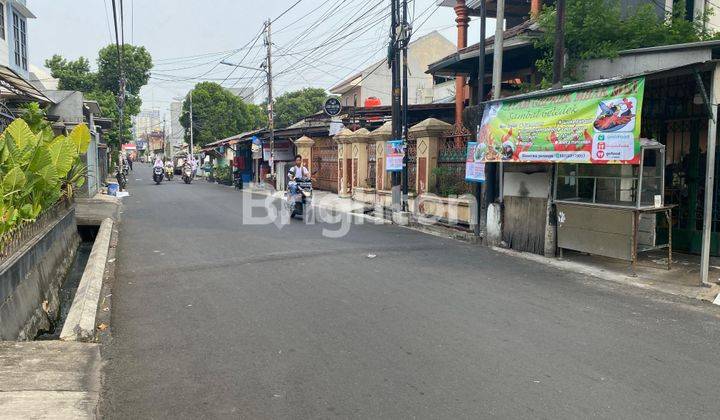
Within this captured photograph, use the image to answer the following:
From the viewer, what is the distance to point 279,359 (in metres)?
4.68

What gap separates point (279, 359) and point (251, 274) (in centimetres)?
351

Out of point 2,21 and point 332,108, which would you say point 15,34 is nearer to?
point 2,21

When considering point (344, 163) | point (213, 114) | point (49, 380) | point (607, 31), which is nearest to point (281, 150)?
point (344, 163)

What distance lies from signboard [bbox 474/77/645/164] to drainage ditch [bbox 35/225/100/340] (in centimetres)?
770

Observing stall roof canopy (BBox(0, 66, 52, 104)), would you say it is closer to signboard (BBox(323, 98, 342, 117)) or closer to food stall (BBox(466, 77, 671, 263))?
food stall (BBox(466, 77, 671, 263))

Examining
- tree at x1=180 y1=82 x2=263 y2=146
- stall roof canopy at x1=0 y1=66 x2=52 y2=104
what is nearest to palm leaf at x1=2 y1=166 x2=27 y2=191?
stall roof canopy at x1=0 y1=66 x2=52 y2=104

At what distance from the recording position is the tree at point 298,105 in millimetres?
58781

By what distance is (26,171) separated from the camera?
8.13 metres

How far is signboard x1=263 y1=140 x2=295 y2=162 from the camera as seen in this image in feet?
102

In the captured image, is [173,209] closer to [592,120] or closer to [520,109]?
[520,109]

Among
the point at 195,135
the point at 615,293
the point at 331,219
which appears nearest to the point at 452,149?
the point at 331,219

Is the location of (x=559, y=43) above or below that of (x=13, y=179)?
above

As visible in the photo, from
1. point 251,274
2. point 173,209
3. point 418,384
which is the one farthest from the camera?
point 173,209

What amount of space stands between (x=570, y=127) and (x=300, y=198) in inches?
339
